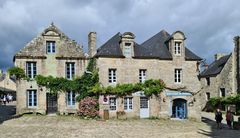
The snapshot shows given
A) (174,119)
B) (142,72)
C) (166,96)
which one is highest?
(142,72)

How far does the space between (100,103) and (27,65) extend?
25.2ft

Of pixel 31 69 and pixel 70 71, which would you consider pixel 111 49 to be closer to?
pixel 70 71

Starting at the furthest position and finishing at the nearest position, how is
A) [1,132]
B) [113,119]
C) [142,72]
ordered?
[142,72] → [113,119] → [1,132]

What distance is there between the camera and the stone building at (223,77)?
36.1m

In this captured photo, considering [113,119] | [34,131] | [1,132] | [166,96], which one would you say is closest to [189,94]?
[166,96]

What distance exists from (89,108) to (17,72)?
7207 millimetres

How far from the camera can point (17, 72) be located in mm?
26047

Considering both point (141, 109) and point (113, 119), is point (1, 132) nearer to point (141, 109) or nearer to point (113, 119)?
point (113, 119)

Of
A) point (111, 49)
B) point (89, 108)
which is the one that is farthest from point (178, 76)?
point (89, 108)

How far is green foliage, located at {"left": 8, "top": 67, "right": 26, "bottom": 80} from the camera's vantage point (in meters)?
25.9

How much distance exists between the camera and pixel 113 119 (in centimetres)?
2520

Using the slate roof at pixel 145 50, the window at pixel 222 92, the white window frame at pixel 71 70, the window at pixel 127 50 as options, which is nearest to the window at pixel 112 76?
the slate roof at pixel 145 50

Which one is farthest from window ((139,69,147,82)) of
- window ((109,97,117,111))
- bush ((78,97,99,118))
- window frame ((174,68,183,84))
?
bush ((78,97,99,118))

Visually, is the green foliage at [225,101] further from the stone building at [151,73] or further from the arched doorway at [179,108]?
the arched doorway at [179,108]
